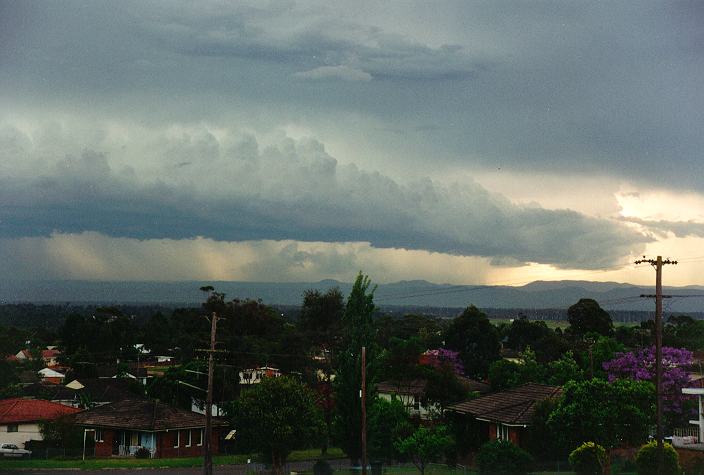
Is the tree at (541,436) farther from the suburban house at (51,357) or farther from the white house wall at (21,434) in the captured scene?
the suburban house at (51,357)

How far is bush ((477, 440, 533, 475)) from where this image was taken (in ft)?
144

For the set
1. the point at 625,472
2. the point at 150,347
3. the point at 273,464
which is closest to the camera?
the point at 625,472

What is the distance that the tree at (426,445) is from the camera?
5212 cm

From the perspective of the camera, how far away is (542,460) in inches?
1865

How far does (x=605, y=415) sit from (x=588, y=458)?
250 cm

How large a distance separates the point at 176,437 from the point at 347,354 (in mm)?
21746

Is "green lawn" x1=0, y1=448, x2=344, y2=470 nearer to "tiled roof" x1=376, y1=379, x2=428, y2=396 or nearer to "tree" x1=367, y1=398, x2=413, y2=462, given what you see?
"tree" x1=367, y1=398, x2=413, y2=462

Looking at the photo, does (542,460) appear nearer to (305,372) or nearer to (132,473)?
(132,473)

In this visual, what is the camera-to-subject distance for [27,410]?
71500 mm

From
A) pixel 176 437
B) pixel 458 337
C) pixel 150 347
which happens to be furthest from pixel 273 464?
pixel 150 347

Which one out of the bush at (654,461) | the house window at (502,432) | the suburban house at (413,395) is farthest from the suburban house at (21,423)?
the bush at (654,461)

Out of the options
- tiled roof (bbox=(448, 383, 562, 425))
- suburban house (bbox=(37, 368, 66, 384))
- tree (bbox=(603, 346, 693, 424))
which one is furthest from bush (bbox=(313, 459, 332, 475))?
suburban house (bbox=(37, 368, 66, 384))

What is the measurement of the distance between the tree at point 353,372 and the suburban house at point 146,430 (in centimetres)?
1898

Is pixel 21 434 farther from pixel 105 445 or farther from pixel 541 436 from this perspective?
pixel 541 436
